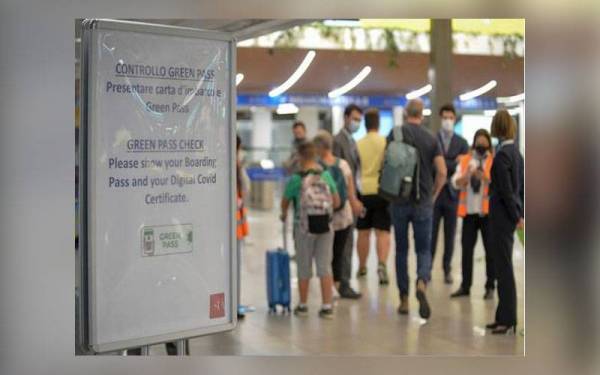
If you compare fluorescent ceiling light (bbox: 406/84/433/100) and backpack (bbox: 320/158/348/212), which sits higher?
fluorescent ceiling light (bbox: 406/84/433/100)

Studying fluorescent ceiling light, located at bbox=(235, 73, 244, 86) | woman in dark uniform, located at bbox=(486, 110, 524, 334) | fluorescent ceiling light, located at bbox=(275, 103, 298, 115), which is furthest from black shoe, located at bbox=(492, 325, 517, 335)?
fluorescent ceiling light, located at bbox=(275, 103, 298, 115)

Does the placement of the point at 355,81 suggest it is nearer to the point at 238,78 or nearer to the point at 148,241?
the point at 238,78

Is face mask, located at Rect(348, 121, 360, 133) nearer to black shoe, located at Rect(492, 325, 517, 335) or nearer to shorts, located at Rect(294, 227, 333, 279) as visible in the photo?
shorts, located at Rect(294, 227, 333, 279)

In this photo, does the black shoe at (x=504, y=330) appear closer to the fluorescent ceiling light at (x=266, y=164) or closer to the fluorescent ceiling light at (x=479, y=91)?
the fluorescent ceiling light at (x=479, y=91)

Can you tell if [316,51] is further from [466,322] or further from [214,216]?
[214,216]

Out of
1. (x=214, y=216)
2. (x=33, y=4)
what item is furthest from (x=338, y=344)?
(x=33, y=4)

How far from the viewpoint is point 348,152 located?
28.6ft

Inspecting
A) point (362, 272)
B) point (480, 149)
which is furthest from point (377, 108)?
point (480, 149)

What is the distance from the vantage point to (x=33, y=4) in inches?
162

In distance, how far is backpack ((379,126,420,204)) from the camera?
727 centimetres

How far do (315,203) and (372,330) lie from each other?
1055 millimetres

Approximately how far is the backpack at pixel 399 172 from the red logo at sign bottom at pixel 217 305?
3148mm

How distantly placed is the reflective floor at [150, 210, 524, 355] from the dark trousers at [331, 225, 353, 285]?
0.86ft

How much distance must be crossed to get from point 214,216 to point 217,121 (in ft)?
1.41
